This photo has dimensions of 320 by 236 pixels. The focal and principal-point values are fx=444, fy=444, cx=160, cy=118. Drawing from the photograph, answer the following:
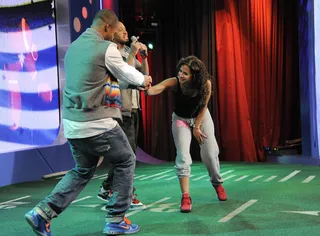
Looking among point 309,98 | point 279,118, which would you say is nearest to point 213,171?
point 309,98

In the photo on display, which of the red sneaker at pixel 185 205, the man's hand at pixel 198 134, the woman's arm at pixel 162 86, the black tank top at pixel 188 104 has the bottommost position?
the red sneaker at pixel 185 205

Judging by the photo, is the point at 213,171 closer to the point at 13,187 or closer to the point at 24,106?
the point at 13,187

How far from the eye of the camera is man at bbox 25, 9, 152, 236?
2324 millimetres

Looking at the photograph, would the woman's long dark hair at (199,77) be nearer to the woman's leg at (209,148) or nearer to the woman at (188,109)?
the woman at (188,109)

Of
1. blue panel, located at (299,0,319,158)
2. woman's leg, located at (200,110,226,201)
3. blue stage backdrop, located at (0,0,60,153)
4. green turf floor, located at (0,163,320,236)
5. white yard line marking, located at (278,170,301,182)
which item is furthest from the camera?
blue panel, located at (299,0,319,158)

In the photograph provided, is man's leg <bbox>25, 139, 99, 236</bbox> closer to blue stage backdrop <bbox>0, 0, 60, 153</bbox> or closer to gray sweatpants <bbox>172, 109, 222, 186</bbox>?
gray sweatpants <bbox>172, 109, 222, 186</bbox>

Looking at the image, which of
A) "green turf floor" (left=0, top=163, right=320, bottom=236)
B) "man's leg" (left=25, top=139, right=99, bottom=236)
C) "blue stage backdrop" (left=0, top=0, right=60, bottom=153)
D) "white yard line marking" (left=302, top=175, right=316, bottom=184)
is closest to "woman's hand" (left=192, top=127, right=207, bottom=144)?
"green turf floor" (left=0, top=163, right=320, bottom=236)

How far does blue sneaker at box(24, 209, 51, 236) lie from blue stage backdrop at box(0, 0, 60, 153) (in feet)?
9.31

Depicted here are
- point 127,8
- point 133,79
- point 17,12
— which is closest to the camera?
point 133,79

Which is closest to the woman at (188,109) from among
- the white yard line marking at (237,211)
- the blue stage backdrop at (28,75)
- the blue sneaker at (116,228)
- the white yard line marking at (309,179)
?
the white yard line marking at (237,211)

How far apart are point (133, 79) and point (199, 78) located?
991 mm

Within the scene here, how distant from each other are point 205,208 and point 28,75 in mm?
3285

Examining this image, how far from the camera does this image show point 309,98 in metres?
6.17

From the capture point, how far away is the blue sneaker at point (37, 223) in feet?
7.64
